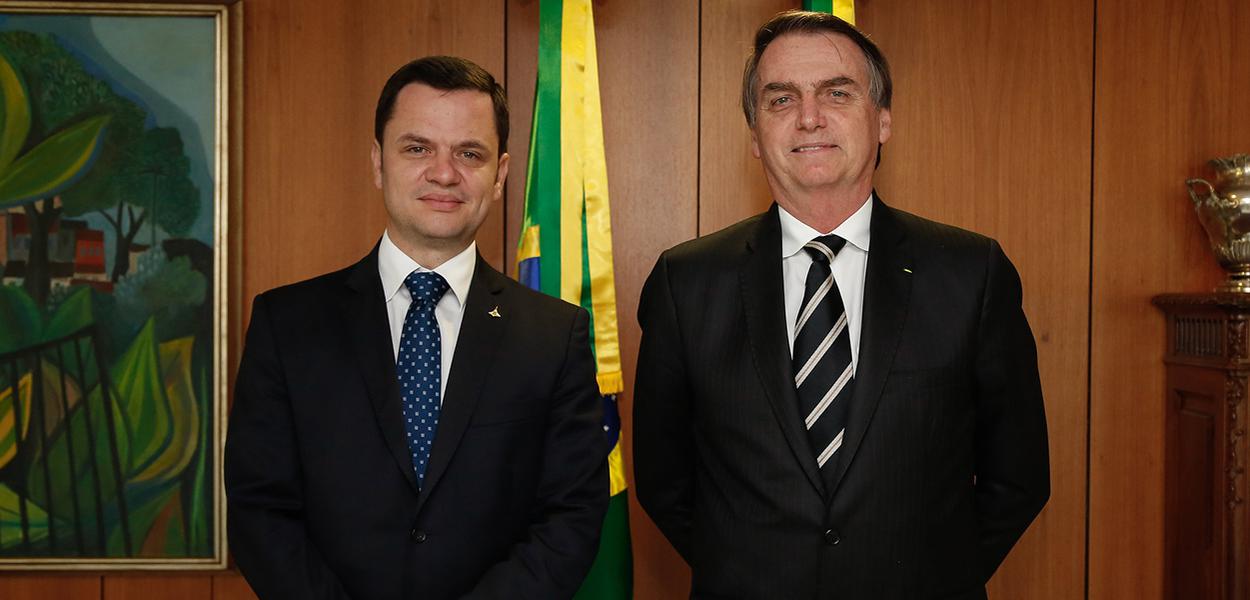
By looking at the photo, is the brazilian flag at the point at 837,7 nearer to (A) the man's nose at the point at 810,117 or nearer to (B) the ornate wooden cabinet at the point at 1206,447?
(A) the man's nose at the point at 810,117

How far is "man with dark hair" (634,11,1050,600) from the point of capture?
1.66 metres

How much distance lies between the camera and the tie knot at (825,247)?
5.85 ft

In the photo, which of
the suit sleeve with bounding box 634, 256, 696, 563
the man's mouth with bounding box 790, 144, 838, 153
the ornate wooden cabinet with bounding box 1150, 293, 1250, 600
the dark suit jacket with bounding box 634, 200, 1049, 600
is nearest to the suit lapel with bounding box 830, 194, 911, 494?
the dark suit jacket with bounding box 634, 200, 1049, 600

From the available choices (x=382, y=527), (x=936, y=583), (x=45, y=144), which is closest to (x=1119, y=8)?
(x=936, y=583)

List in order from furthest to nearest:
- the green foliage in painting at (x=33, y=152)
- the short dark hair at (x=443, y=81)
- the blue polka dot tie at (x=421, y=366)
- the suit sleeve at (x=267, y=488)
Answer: the green foliage in painting at (x=33, y=152) → the short dark hair at (x=443, y=81) → the blue polka dot tie at (x=421, y=366) → the suit sleeve at (x=267, y=488)

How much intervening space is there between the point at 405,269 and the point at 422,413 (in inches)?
10.8

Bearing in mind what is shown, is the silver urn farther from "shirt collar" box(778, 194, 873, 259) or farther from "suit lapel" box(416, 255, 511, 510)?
"suit lapel" box(416, 255, 511, 510)

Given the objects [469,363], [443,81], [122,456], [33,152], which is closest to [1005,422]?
[469,363]

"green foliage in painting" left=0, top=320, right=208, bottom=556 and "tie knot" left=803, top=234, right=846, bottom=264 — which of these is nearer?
"tie knot" left=803, top=234, right=846, bottom=264

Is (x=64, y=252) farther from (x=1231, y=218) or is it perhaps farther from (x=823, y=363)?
(x=1231, y=218)

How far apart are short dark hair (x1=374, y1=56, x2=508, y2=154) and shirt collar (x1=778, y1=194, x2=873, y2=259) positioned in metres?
0.59

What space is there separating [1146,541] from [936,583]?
68.4 inches

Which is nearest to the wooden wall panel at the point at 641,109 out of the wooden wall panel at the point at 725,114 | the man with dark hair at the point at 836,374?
the wooden wall panel at the point at 725,114

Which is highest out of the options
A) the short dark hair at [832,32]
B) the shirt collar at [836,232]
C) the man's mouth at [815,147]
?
the short dark hair at [832,32]
